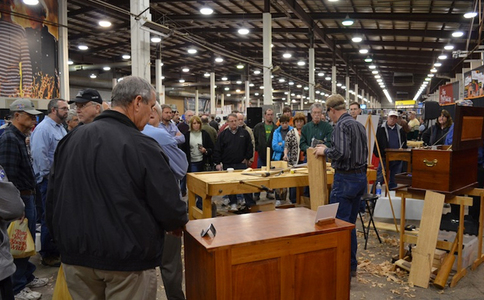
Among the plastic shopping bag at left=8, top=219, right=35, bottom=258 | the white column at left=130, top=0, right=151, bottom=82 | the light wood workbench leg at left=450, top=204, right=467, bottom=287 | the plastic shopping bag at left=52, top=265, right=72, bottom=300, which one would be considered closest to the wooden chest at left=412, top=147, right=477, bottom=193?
the light wood workbench leg at left=450, top=204, right=467, bottom=287

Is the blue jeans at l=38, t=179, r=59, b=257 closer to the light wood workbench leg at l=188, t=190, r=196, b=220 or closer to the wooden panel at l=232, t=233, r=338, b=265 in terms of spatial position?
the light wood workbench leg at l=188, t=190, r=196, b=220

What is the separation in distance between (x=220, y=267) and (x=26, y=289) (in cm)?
262

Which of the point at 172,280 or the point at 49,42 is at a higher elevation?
the point at 49,42

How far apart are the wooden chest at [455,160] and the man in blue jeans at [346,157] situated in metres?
0.59

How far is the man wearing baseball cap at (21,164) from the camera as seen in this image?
3447 mm

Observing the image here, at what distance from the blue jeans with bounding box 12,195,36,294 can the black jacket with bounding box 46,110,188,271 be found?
208cm

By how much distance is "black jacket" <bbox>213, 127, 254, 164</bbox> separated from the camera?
267 inches

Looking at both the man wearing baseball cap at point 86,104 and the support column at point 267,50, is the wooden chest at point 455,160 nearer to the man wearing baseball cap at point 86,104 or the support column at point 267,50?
the man wearing baseball cap at point 86,104

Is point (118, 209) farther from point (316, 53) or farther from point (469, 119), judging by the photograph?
point (316, 53)

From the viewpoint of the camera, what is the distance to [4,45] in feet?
32.4

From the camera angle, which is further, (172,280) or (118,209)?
(172,280)

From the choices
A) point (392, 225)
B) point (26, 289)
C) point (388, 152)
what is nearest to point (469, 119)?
point (388, 152)

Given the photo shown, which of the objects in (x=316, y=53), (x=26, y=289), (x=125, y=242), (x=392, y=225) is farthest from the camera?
(x=316, y=53)

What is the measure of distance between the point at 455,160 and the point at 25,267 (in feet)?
13.5
